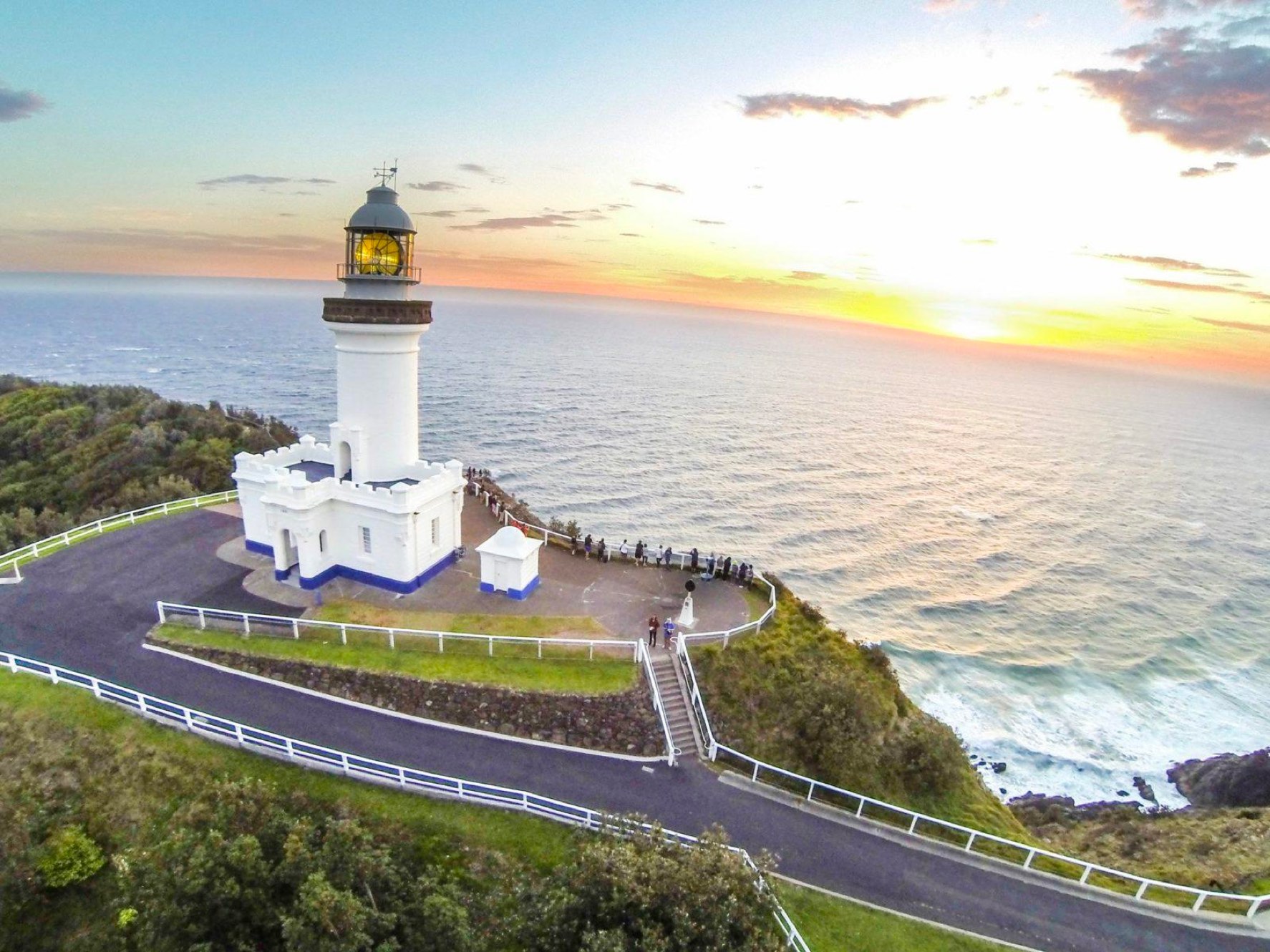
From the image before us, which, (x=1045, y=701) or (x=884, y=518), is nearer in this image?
(x=1045, y=701)

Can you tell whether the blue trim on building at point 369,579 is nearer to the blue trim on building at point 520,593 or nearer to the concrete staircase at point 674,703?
the blue trim on building at point 520,593

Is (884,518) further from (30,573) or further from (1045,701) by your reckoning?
(30,573)

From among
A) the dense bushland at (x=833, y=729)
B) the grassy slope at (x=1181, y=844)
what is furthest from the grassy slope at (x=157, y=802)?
the grassy slope at (x=1181, y=844)

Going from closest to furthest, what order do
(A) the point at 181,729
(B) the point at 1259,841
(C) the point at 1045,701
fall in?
(A) the point at 181,729, (B) the point at 1259,841, (C) the point at 1045,701

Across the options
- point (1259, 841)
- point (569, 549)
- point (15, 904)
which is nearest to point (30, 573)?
point (15, 904)

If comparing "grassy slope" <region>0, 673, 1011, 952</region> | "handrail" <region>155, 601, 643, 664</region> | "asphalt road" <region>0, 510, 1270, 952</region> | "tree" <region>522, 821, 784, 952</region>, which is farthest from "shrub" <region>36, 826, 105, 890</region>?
"tree" <region>522, 821, 784, 952</region>

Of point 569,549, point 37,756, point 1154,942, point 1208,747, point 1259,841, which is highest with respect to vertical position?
point 569,549

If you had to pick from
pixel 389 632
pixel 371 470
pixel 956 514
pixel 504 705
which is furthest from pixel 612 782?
pixel 956 514
